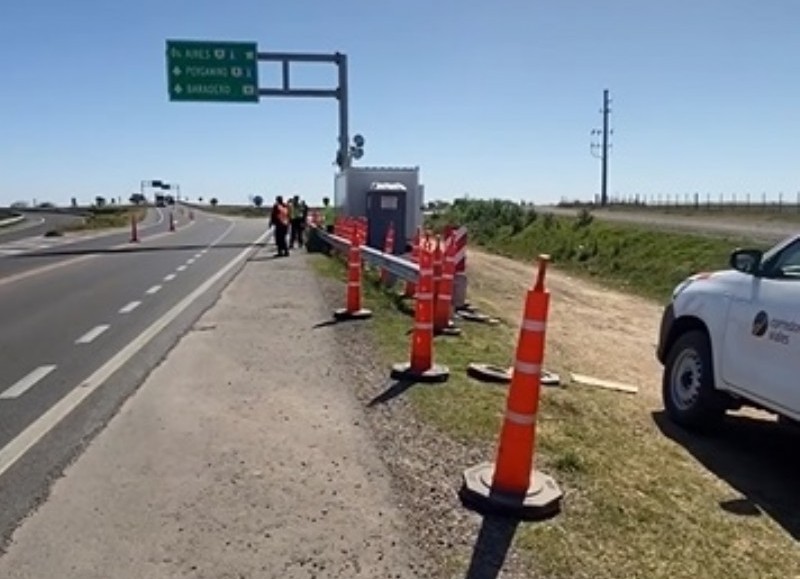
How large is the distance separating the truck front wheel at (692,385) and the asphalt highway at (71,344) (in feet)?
15.9

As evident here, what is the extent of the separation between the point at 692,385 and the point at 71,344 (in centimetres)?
702

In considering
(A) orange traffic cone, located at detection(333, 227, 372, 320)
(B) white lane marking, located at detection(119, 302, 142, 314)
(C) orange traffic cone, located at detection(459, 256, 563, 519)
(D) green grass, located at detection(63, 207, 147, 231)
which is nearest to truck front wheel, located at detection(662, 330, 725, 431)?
(C) orange traffic cone, located at detection(459, 256, 563, 519)

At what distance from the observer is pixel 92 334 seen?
10.2 metres

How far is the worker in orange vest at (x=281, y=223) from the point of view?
25.2m

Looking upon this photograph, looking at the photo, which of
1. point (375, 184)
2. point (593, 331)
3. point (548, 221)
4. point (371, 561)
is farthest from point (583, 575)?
point (548, 221)

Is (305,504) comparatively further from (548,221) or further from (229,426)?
(548,221)

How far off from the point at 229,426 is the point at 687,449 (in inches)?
143

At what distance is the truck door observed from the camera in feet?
17.9

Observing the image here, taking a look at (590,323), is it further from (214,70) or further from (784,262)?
(214,70)

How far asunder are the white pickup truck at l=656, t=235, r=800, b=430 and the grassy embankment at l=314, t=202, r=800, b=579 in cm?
47

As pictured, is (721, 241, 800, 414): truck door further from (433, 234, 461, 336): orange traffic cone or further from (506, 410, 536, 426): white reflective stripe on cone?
(433, 234, 461, 336): orange traffic cone

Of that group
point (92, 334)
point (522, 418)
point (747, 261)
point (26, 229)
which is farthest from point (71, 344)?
point (26, 229)

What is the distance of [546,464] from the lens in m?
5.22

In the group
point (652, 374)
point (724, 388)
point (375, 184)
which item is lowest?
point (652, 374)
